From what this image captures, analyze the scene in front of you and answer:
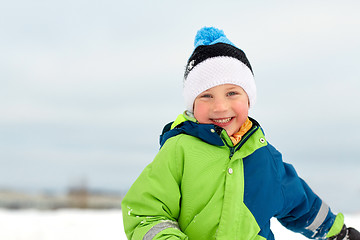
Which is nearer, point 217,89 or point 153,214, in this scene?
point 153,214

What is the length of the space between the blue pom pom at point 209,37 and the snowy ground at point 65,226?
6.60 feet

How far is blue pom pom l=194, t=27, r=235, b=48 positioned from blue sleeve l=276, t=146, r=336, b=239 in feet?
2.39

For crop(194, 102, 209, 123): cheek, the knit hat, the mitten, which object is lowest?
the mitten

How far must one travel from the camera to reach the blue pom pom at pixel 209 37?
2207mm

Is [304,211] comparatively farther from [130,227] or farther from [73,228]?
[73,228]

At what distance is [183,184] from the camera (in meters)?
1.89

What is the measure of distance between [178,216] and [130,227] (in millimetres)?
224

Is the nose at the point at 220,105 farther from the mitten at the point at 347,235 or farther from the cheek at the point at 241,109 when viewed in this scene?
the mitten at the point at 347,235

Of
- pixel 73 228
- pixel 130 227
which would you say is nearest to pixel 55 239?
pixel 73 228

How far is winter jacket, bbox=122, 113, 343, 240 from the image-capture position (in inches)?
72.7

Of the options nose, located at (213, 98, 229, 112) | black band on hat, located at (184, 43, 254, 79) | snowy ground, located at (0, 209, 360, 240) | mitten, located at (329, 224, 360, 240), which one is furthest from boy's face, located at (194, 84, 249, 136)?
snowy ground, located at (0, 209, 360, 240)

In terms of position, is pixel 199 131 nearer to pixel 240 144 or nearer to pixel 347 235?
pixel 240 144

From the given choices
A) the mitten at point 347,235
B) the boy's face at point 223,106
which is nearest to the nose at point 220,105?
the boy's face at point 223,106

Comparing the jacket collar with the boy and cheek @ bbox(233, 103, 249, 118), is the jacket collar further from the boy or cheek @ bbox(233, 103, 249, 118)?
cheek @ bbox(233, 103, 249, 118)
